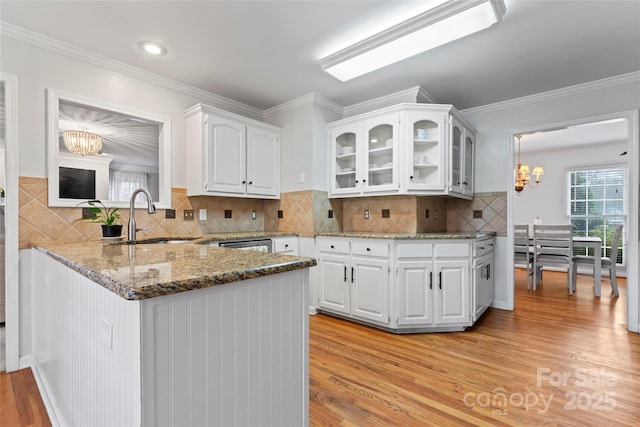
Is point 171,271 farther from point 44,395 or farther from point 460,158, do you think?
point 460,158

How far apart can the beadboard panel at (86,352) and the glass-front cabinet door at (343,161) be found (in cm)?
249

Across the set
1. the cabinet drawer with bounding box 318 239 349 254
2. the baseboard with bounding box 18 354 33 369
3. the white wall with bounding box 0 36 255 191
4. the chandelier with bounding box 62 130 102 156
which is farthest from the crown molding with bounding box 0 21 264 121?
the baseboard with bounding box 18 354 33 369

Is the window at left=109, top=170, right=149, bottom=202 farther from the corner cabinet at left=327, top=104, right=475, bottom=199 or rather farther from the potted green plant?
the corner cabinet at left=327, top=104, right=475, bottom=199

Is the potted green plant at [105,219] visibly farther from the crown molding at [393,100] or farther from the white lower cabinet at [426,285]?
the crown molding at [393,100]

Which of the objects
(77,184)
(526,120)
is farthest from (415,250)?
(77,184)

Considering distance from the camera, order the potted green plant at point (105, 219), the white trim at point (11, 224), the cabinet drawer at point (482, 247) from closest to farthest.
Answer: the white trim at point (11, 224) < the potted green plant at point (105, 219) < the cabinet drawer at point (482, 247)

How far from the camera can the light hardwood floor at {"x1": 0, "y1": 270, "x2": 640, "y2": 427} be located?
5.30 ft

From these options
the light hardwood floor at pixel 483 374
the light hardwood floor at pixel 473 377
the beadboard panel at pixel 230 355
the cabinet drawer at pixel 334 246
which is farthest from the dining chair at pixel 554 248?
the beadboard panel at pixel 230 355

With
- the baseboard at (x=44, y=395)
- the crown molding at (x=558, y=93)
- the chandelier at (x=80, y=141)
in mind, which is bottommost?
the baseboard at (x=44, y=395)

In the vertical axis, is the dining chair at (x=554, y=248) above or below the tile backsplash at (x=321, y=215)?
below

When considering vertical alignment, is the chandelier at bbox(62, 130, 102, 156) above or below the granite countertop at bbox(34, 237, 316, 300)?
above

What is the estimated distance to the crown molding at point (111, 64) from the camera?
2.12 meters

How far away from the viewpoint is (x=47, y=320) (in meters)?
1.78

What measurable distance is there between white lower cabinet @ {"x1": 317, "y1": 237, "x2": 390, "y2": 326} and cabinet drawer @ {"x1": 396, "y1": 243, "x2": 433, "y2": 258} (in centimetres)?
12
